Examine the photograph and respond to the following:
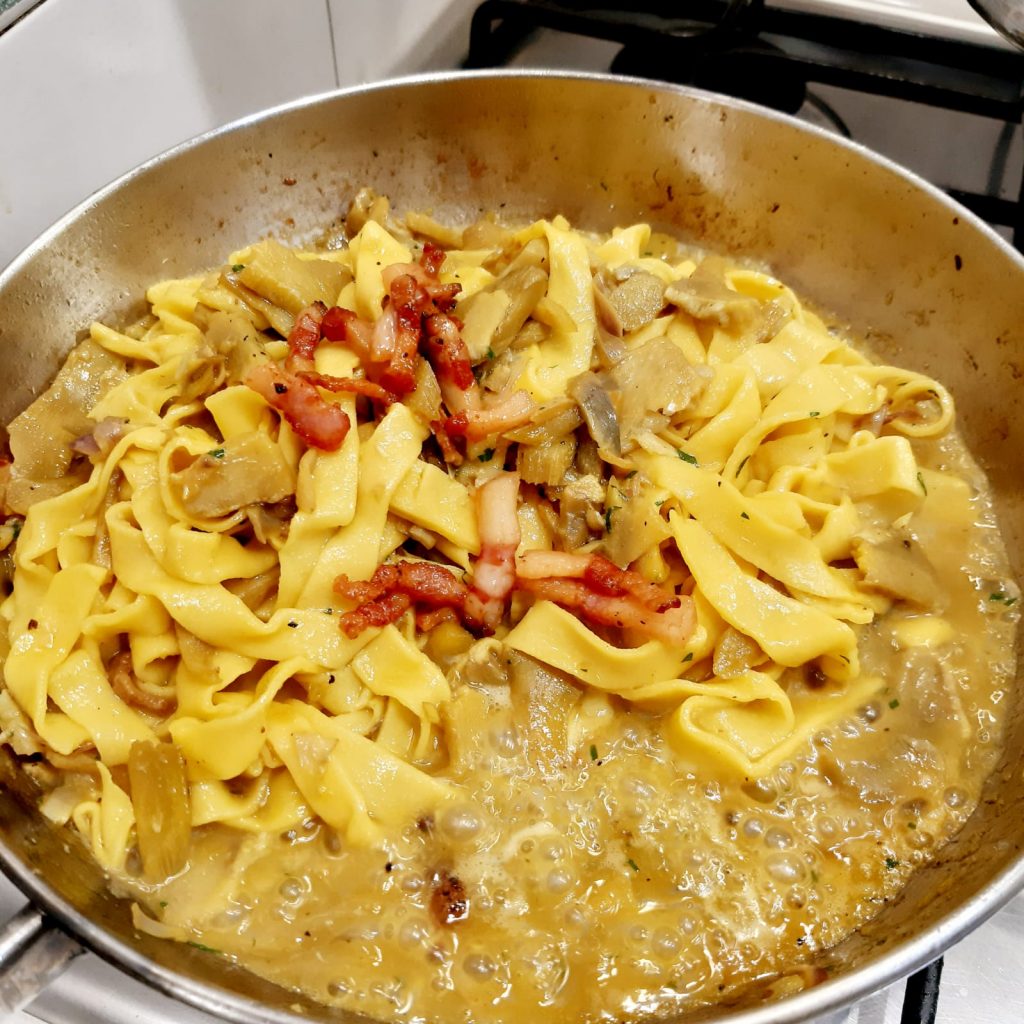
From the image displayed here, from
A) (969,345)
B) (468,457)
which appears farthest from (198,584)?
(969,345)

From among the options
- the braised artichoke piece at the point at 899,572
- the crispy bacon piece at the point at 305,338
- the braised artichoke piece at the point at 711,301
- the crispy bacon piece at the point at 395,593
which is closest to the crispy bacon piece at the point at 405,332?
the crispy bacon piece at the point at 305,338

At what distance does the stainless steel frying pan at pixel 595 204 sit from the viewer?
3297mm

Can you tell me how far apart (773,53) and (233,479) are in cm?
323

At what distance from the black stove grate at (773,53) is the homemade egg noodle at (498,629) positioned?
1.44 m

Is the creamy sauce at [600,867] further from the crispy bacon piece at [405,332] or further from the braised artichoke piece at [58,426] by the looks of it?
the braised artichoke piece at [58,426]

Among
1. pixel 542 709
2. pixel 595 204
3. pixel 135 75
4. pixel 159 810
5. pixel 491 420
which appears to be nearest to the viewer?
pixel 159 810

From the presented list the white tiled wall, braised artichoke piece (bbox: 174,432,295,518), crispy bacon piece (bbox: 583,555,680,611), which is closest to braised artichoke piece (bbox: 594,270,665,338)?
crispy bacon piece (bbox: 583,555,680,611)

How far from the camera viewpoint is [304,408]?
2953 mm

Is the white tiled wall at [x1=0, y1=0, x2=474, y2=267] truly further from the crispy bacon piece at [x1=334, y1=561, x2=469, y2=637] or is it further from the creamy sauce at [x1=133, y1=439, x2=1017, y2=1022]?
the creamy sauce at [x1=133, y1=439, x2=1017, y2=1022]

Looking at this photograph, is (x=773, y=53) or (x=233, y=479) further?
(x=773, y=53)

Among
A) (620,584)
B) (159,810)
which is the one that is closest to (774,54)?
(620,584)

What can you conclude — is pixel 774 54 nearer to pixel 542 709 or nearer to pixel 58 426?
pixel 542 709

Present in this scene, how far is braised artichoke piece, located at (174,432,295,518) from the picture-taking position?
284cm

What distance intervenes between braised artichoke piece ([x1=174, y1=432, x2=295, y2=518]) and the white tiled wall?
113 cm
